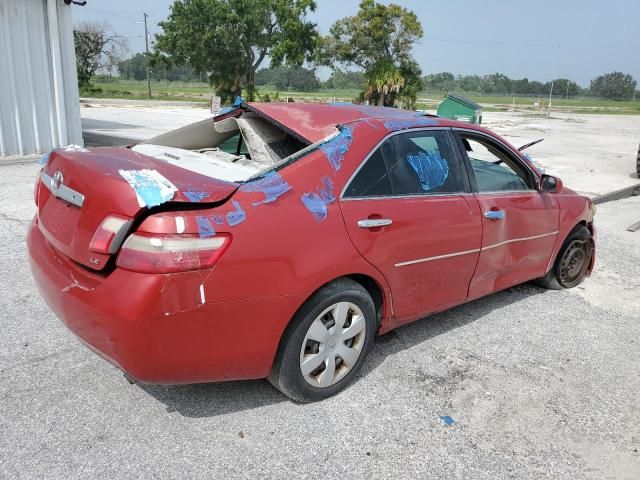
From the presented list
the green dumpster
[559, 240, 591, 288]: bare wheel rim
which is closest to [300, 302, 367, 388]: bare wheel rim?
[559, 240, 591, 288]: bare wheel rim

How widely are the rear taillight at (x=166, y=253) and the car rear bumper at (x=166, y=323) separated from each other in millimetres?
41

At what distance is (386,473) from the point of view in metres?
2.69

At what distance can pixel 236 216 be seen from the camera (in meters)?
2.65

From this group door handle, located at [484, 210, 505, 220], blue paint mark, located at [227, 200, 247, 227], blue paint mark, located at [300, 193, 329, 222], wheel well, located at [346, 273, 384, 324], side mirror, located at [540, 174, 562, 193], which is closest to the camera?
blue paint mark, located at [227, 200, 247, 227]

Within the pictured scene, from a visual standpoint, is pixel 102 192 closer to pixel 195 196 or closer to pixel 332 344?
pixel 195 196

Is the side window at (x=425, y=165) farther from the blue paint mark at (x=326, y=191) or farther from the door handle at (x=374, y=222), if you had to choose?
the blue paint mark at (x=326, y=191)

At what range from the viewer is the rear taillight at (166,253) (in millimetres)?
2479

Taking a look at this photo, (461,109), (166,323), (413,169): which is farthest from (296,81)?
(166,323)

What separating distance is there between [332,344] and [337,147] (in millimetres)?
1121

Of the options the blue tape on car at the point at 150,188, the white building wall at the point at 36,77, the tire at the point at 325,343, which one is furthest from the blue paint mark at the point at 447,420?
the white building wall at the point at 36,77

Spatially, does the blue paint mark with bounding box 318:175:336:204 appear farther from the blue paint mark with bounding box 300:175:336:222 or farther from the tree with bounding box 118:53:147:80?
the tree with bounding box 118:53:147:80

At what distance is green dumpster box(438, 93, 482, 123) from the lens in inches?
521

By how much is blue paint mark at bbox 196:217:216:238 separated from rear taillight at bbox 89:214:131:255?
319 millimetres

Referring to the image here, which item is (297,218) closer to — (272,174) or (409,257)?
(272,174)
